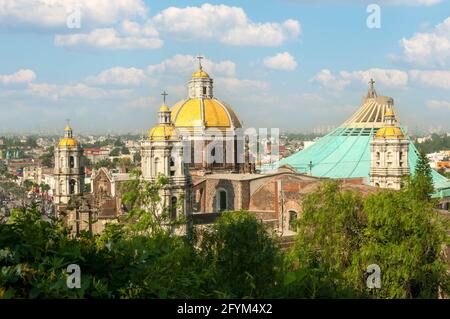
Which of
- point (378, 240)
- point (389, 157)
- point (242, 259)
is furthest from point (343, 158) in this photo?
point (242, 259)

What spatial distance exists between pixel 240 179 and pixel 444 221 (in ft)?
46.5

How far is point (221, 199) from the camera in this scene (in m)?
27.6

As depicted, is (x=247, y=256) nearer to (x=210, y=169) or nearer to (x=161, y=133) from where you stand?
(x=161, y=133)

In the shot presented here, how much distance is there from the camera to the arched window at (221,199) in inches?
1078

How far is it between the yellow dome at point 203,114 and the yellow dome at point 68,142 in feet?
19.1

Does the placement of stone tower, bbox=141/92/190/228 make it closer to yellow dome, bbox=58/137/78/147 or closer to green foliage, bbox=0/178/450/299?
green foliage, bbox=0/178/450/299

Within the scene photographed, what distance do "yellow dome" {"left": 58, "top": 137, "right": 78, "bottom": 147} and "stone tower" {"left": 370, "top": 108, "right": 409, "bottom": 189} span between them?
1629 cm

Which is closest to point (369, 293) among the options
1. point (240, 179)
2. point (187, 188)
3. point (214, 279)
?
point (214, 279)

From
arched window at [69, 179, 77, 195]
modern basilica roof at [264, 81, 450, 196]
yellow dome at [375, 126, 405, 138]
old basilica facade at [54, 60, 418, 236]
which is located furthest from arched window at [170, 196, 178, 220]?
modern basilica roof at [264, 81, 450, 196]

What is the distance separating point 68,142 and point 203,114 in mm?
7706

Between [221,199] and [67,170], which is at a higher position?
[67,170]

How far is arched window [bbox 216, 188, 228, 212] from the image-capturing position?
1078 inches

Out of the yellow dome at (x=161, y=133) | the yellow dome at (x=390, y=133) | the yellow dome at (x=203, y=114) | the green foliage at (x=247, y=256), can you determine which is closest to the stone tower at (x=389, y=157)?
the yellow dome at (x=390, y=133)

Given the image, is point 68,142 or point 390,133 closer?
point 390,133
